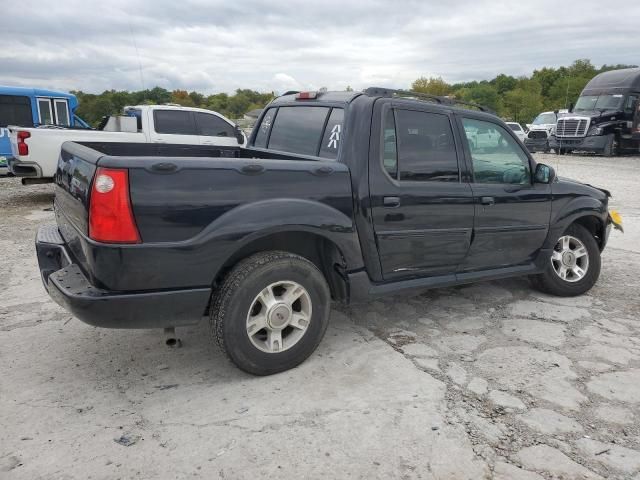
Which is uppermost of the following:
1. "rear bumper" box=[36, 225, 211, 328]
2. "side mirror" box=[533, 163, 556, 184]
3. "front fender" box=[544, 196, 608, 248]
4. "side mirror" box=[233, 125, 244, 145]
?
"side mirror" box=[533, 163, 556, 184]

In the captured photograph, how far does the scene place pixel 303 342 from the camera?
132 inches

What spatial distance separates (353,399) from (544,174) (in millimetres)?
2620

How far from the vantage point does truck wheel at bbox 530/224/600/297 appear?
189 inches

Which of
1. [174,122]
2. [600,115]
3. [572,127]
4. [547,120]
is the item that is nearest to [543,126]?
[547,120]

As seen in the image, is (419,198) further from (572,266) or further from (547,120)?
(547,120)

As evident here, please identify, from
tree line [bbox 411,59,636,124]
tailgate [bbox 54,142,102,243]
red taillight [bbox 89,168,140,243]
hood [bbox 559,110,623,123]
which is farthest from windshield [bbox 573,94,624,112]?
red taillight [bbox 89,168,140,243]

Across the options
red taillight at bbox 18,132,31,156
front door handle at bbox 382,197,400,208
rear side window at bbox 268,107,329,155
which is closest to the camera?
front door handle at bbox 382,197,400,208

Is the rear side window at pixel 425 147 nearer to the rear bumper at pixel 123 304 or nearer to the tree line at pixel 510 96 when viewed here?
the rear bumper at pixel 123 304

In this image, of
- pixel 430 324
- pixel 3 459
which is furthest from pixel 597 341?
pixel 3 459

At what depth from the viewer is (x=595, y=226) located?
5.00 m

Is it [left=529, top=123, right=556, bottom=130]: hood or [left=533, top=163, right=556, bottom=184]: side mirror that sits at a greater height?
[left=533, top=163, right=556, bottom=184]: side mirror

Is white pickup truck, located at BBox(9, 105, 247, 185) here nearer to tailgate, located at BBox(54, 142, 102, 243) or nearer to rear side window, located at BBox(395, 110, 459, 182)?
tailgate, located at BBox(54, 142, 102, 243)

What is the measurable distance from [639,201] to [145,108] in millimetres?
10180

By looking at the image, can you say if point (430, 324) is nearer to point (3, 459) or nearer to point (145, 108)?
point (3, 459)
